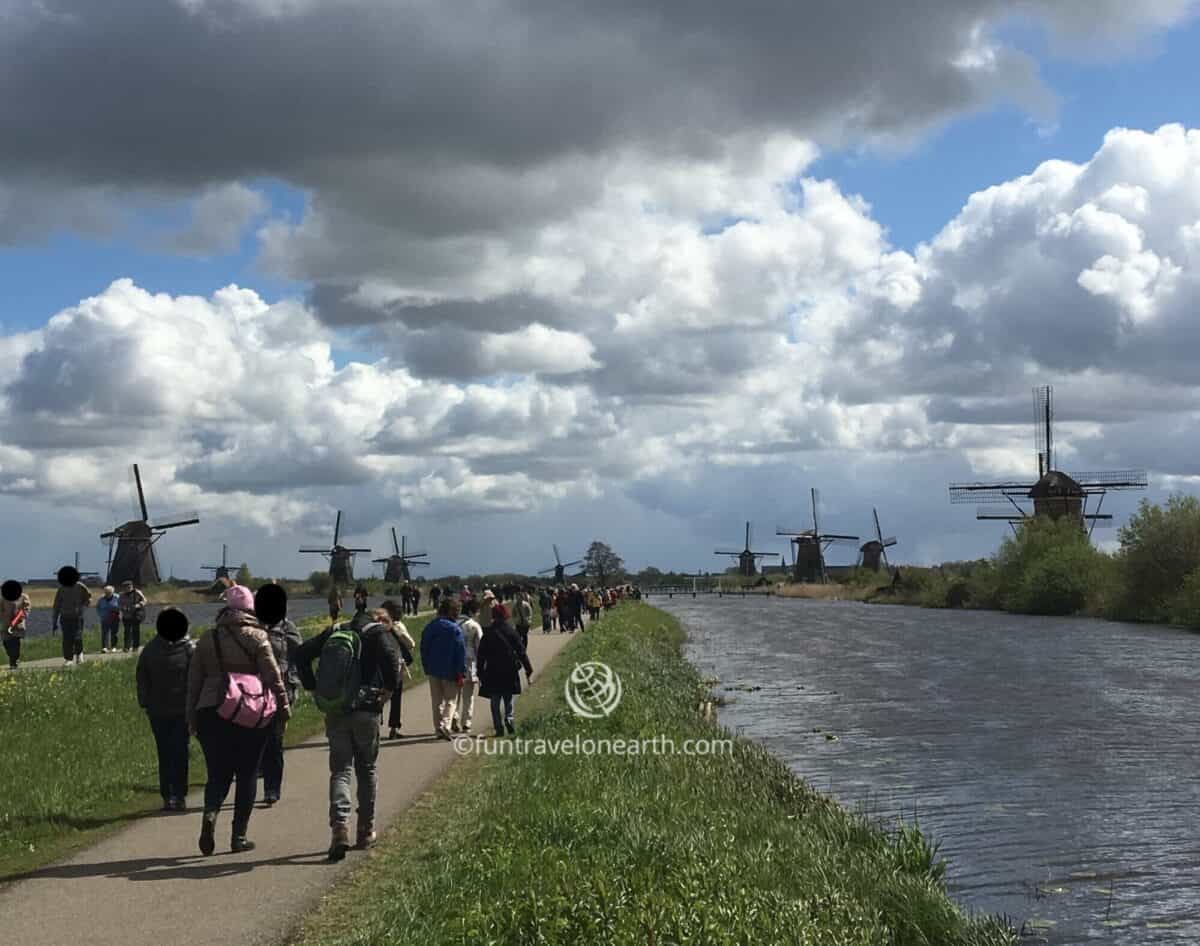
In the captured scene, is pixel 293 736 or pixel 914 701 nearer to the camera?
pixel 293 736

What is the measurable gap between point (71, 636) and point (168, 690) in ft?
50.8

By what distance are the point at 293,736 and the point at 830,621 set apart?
5736 centimetres

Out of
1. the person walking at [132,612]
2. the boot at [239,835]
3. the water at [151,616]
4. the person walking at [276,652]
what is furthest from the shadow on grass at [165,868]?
the water at [151,616]

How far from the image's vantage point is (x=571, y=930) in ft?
24.9

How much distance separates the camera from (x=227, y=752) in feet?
32.8

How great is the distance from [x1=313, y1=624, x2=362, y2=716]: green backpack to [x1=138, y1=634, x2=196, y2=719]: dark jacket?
7.70ft

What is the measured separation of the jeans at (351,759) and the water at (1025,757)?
228 inches

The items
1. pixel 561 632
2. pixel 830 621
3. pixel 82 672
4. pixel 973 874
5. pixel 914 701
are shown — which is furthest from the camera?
pixel 830 621

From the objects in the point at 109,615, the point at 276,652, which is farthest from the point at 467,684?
the point at 109,615

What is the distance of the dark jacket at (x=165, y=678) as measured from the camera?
11938mm

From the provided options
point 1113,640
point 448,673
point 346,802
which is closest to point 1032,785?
point 448,673

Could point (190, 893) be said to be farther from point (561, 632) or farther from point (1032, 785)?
point (561, 632)

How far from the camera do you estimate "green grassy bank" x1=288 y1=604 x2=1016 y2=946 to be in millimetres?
7812

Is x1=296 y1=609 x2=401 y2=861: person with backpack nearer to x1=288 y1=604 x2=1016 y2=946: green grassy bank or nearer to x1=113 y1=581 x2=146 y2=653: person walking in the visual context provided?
x1=288 y1=604 x2=1016 y2=946: green grassy bank
